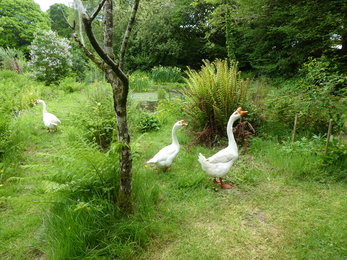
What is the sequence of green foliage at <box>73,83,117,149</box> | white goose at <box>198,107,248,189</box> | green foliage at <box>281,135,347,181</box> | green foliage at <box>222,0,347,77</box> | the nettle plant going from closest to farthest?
1. white goose at <box>198,107,248,189</box>
2. green foliage at <box>281,135,347,181</box>
3. green foliage at <box>73,83,117,149</box>
4. green foliage at <box>222,0,347,77</box>
5. the nettle plant

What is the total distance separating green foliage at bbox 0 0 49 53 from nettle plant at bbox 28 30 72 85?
19.9 m

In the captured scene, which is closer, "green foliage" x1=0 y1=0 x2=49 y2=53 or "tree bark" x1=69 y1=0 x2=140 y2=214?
"tree bark" x1=69 y1=0 x2=140 y2=214

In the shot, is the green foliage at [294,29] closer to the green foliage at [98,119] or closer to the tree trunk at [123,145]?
the green foliage at [98,119]

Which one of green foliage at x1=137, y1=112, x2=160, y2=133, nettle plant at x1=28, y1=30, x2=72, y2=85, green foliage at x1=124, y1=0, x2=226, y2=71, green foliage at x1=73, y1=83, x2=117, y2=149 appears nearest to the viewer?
green foliage at x1=73, y1=83, x2=117, y2=149

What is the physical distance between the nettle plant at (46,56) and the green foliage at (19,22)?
65.3 feet

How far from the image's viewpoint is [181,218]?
2.19 meters

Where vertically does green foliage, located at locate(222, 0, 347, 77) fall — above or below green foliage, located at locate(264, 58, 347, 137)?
above

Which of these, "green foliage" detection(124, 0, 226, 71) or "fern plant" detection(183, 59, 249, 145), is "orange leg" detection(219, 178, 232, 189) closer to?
"fern plant" detection(183, 59, 249, 145)

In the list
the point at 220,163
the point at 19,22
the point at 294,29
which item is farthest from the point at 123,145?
the point at 19,22

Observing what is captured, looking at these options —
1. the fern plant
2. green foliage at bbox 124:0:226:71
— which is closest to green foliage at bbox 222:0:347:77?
the fern plant

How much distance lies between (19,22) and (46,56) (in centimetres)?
2411

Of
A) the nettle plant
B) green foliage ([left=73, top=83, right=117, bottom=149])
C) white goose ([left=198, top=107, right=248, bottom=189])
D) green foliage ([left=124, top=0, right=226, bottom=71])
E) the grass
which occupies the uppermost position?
green foliage ([left=124, top=0, right=226, bottom=71])

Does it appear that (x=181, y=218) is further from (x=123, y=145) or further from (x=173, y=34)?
(x=173, y=34)

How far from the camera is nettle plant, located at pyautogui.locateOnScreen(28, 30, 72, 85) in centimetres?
1031
